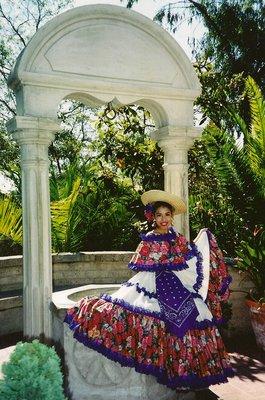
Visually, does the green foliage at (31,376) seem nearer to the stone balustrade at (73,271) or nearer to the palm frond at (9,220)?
the stone balustrade at (73,271)

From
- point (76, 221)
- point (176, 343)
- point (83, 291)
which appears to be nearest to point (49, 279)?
point (83, 291)

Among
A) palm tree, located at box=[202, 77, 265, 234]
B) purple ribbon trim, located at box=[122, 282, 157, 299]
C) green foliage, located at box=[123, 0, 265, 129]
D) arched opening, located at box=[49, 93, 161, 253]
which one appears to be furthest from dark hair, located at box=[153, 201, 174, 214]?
green foliage, located at box=[123, 0, 265, 129]

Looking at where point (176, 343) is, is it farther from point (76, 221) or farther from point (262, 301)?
point (76, 221)

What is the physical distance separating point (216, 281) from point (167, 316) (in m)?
0.56

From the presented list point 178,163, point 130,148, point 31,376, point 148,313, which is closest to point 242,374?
point 148,313

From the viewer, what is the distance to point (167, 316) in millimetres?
3352

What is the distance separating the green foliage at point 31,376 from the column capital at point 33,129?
2257mm

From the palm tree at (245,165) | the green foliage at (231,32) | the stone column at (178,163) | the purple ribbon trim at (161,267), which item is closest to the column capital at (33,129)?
the stone column at (178,163)

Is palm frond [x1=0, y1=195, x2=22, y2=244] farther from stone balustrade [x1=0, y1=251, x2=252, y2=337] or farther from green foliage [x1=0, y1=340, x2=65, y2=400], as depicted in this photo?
green foliage [x1=0, y1=340, x2=65, y2=400]

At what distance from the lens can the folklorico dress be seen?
328 centimetres

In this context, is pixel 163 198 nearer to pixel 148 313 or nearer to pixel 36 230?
pixel 148 313

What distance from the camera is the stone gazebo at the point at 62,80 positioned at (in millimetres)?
3965

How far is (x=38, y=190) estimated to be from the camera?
4.11 meters

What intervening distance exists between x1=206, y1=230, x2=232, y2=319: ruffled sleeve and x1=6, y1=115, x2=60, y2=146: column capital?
1740mm
